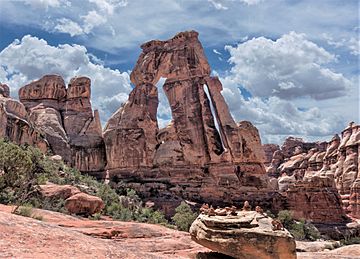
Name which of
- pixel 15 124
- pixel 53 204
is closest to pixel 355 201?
pixel 15 124

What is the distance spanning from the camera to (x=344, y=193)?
58.6 m

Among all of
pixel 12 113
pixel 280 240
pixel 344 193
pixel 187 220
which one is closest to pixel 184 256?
pixel 280 240

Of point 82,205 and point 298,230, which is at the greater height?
point 82,205

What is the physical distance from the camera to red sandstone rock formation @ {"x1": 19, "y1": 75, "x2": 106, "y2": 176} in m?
47.2

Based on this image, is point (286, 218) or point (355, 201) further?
point (355, 201)

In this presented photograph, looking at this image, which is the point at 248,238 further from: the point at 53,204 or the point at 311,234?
the point at 311,234

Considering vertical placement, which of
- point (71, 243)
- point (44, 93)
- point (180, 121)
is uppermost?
point (44, 93)

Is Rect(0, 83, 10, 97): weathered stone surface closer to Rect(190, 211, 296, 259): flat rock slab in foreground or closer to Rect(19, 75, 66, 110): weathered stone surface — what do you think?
Rect(19, 75, 66, 110): weathered stone surface

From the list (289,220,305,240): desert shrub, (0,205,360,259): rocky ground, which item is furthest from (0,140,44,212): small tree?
(289,220,305,240): desert shrub

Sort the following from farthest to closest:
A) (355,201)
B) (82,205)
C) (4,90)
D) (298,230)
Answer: (355,201) → (4,90) → (298,230) → (82,205)

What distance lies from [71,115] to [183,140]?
12.6 meters

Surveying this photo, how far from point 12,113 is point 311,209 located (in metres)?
29.1

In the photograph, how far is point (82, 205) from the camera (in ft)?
78.7

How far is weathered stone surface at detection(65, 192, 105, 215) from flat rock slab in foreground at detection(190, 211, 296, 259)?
12304 mm
